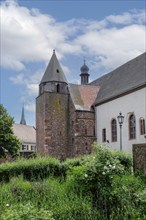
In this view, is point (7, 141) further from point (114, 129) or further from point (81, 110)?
point (114, 129)

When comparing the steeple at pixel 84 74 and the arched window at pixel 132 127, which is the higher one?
the steeple at pixel 84 74

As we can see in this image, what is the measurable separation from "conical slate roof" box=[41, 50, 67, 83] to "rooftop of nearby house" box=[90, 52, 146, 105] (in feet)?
17.0

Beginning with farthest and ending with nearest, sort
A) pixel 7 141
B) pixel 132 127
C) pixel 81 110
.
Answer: pixel 7 141
pixel 81 110
pixel 132 127

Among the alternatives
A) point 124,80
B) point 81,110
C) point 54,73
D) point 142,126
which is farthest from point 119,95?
point 54,73

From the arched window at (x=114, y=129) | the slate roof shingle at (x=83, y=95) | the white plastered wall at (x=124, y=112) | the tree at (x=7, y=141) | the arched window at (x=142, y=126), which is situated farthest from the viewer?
the slate roof shingle at (x=83, y=95)

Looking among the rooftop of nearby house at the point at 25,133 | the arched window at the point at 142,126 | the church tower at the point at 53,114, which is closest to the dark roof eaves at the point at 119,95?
the arched window at the point at 142,126

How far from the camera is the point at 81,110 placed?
35000 mm

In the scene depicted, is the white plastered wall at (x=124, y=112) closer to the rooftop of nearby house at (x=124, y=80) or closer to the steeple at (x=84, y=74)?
the rooftop of nearby house at (x=124, y=80)

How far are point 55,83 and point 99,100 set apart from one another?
18.9ft

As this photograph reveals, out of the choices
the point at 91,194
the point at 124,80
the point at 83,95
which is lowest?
the point at 91,194

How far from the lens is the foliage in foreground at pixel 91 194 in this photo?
7887 mm

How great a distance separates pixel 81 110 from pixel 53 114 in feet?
11.0

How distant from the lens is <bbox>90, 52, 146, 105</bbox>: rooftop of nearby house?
2975 centimetres

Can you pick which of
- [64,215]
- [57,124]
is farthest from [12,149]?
[64,215]
